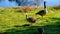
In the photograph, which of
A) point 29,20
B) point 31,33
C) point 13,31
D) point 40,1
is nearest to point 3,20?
point 29,20

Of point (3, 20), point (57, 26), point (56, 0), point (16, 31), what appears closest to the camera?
point (16, 31)

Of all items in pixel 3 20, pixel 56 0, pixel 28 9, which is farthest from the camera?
pixel 56 0

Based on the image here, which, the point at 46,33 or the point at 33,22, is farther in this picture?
the point at 33,22

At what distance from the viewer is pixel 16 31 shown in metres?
10.7

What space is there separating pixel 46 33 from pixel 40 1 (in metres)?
15.2

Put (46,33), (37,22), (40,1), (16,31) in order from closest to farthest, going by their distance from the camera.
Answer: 1. (46,33)
2. (16,31)
3. (37,22)
4. (40,1)

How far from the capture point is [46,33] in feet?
32.5

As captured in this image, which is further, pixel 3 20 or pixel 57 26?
pixel 3 20

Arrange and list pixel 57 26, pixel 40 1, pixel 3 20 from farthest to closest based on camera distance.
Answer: pixel 40 1
pixel 3 20
pixel 57 26

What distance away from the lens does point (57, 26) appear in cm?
1167

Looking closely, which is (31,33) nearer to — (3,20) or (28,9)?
(3,20)

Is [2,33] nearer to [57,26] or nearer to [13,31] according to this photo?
[13,31]

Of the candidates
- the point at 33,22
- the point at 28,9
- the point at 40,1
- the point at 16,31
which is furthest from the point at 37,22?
the point at 40,1

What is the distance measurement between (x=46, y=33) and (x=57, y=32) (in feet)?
2.00
